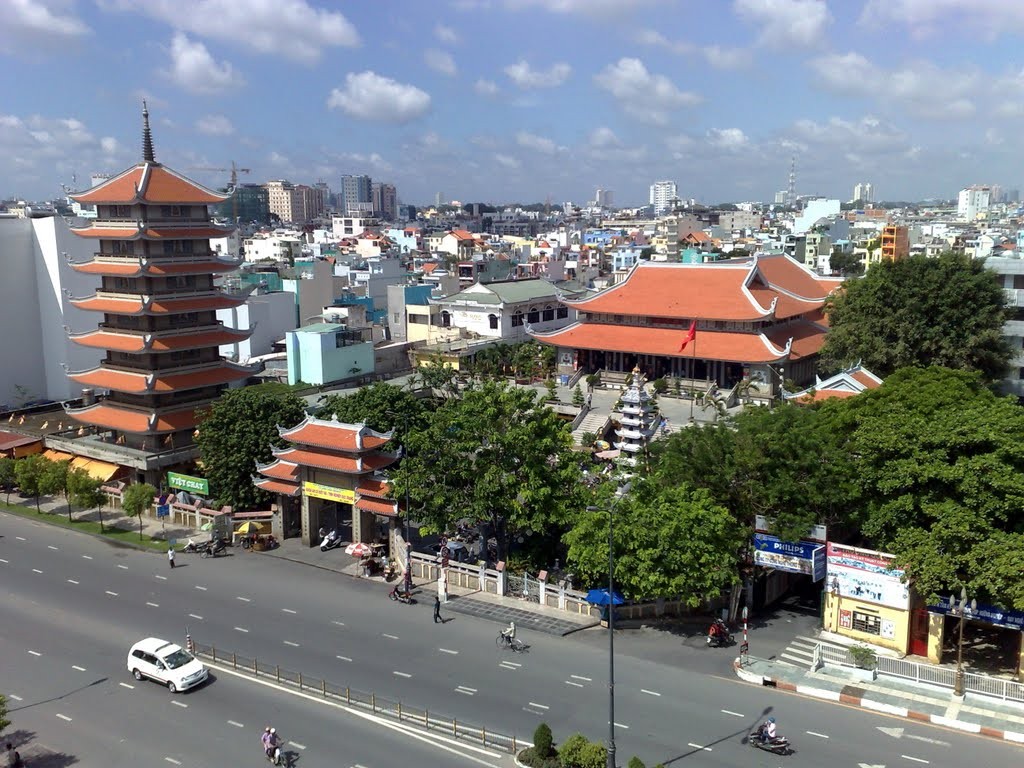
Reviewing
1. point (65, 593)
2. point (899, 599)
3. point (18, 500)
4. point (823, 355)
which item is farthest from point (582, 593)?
point (18, 500)

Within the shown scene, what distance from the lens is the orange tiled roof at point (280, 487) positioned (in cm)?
4116

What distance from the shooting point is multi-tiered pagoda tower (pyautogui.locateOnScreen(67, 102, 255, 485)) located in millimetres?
49069

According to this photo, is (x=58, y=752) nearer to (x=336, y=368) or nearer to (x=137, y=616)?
(x=137, y=616)

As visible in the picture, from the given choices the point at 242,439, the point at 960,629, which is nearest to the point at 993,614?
the point at 960,629

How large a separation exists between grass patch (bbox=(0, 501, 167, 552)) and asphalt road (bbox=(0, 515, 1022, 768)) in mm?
1200

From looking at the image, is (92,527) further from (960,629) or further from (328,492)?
(960,629)

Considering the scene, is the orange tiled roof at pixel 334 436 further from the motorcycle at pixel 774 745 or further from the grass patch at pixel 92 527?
the motorcycle at pixel 774 745

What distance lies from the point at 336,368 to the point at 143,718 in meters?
39.9

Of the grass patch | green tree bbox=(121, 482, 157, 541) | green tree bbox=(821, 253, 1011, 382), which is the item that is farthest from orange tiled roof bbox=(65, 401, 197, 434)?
green tree bbox=(821, 253, 1011, 382)

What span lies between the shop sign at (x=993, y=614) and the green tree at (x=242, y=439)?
3015 centimetres

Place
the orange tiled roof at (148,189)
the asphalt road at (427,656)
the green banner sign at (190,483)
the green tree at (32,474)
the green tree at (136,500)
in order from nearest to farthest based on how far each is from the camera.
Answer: the asphalt road at (427,656) < the green tree at (136,500) < the green banner sign at (190,483) < the green tree at (32,474) < the orange tiled roof at (148,189)

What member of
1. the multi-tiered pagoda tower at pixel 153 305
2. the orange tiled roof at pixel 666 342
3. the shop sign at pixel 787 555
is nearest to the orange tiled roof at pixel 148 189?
the multi-tiered pagoda tower at pixel 153 305

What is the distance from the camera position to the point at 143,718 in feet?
85.6

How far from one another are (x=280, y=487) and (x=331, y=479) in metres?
2.98
